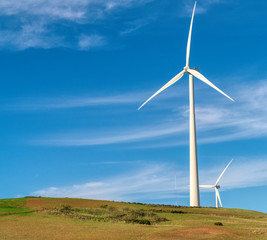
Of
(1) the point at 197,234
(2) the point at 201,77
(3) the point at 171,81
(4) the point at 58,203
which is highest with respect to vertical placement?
(2) the point at 201,77

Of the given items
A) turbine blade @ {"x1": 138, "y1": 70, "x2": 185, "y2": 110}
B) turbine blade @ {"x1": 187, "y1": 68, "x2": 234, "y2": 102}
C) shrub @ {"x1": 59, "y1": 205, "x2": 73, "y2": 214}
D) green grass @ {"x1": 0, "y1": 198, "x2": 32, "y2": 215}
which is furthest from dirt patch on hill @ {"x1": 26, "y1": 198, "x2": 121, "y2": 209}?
turbine blade @ {"x1": 187, "y1": 68, "x2": 234, "y2": 102}

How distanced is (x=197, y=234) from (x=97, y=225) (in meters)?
15.5

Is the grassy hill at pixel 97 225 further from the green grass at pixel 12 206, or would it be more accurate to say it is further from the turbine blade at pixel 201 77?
the turbine blade at pixel 201 77

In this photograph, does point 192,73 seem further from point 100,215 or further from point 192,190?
point 100,215

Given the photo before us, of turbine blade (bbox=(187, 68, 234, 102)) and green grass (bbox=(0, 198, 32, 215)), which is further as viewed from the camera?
turbine blade (bbox=(187, 68, 234, 102))

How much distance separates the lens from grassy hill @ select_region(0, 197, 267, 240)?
4775 centimetres

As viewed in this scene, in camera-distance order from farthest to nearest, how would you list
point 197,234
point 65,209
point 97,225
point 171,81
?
point 171,81 < point 65,209 < point 97,225 < point 197,234

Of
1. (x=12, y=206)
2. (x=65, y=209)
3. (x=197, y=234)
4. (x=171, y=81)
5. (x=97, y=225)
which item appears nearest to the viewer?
(x=197, y=234)

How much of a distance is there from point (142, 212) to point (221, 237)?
26.5m

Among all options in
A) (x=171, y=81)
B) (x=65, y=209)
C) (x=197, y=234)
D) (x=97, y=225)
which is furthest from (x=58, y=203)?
(x=171, y=81)

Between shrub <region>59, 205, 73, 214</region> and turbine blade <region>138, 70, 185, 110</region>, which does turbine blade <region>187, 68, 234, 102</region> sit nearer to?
turbine blade <region>138, 70, 185, 110</region>

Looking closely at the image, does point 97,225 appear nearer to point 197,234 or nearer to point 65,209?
point 197,234

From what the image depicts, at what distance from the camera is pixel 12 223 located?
2271 inches

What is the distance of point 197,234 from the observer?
48.8 metres
